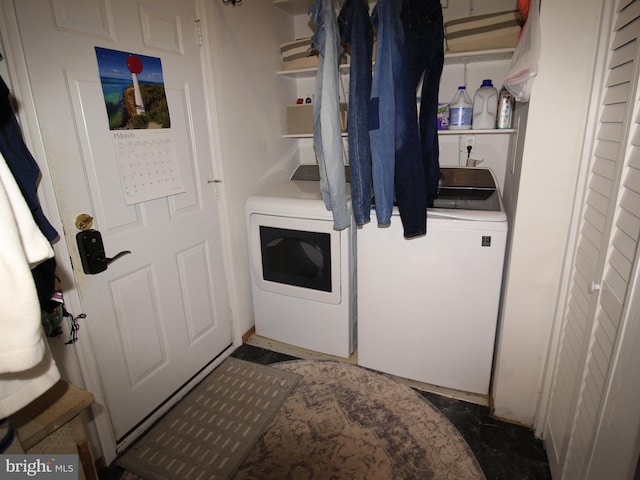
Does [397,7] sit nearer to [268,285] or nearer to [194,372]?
[268,285]

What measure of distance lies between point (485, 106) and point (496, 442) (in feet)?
5.51

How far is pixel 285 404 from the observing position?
1886 millimetres

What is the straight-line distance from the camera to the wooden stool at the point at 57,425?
2.84 feet

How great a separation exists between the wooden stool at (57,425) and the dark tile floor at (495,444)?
77 cm

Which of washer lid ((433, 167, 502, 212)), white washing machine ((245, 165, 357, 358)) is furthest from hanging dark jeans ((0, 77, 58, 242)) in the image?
washer lid ((433, 167, 502, 212))

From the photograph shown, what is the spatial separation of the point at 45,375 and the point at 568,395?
1.62 m

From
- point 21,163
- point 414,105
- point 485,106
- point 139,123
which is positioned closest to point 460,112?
point 485,106

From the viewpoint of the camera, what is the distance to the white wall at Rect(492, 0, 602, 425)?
121cm

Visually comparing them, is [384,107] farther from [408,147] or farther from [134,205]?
[134,205]

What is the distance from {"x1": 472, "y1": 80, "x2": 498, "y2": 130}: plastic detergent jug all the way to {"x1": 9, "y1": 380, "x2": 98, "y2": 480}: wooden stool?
2.13 meters

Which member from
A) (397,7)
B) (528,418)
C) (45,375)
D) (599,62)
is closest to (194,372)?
(45,375)

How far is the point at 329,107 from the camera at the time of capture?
1624 millimetres

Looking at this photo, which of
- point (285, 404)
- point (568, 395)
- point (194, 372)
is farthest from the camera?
point (194, 372)

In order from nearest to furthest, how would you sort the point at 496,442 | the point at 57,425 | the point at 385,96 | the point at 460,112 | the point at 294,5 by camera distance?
the point at 57,425 → the point at 385,96 → the point at 496,442 → the point at 460,112 → the point at 294,5
